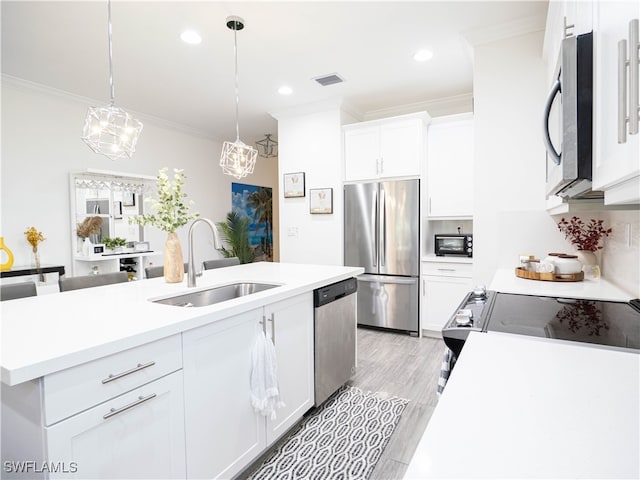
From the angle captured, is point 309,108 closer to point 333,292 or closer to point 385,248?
point 385,248

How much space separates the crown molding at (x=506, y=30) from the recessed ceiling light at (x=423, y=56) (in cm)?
34

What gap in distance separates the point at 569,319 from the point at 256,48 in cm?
296

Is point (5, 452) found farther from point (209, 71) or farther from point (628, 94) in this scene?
point (209, 71)

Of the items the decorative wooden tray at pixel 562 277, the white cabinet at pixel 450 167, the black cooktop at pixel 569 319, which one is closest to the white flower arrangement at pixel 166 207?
the black cooktop at pixel 569 319

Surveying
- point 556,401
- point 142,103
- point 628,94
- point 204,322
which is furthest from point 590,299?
point 142,103

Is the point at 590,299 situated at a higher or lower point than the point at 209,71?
lower

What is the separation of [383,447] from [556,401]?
1524 mm

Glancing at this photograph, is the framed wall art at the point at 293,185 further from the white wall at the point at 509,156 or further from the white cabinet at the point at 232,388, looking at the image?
the white cabinet at the point at 232,388

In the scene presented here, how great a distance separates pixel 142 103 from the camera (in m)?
4.21

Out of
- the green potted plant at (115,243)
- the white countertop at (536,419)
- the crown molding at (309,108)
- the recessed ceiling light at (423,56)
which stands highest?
the recessed ceiling light at (423,56)

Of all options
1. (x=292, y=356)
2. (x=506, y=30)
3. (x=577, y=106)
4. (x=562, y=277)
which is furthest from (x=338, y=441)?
(x=506, y=30)

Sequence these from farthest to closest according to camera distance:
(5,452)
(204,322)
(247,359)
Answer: (247,359) → (204,322) → (5,452)

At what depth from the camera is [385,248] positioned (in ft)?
12.8

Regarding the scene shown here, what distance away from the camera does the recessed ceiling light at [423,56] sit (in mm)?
3068
